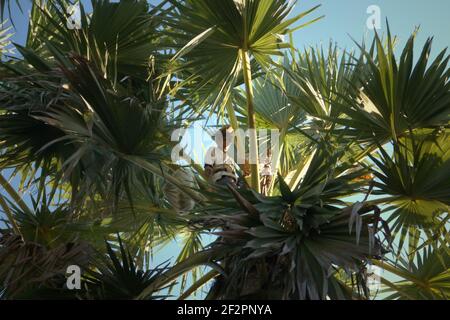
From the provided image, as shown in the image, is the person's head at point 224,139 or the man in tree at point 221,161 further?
the person's head at point 224,139

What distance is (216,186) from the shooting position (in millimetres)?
3627

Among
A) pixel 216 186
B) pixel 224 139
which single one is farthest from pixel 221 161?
pixel 216 186

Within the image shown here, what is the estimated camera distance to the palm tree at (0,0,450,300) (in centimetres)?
323

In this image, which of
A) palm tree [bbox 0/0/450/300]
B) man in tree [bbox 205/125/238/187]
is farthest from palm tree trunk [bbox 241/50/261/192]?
man in tree [bbox 205/125/238/187]

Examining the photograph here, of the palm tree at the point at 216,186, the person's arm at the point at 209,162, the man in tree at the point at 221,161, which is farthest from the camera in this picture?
the person's arm at the point at 209,162

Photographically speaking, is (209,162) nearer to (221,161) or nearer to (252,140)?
(221,161)

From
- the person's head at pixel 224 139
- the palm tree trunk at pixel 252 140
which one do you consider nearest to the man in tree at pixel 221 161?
the person's head at pixel 224 139

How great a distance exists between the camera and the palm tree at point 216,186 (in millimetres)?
3234

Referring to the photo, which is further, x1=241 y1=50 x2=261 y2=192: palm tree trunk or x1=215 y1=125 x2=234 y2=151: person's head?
x1=215 y1=125 x2=234 y2=151: person's head

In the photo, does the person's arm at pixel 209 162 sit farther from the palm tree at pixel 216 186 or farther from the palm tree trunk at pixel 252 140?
the palm tree trunk at pixel 252 140

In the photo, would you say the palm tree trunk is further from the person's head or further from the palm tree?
the person's head

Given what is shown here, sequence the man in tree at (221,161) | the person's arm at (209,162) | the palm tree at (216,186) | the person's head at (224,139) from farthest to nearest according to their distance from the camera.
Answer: the person's head at (224,139)
the person's arm at (209,162)
the man in tree at (221,161)
the palm tree at (216,186)

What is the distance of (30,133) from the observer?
4195 millimetres

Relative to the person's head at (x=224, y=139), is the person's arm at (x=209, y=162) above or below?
below
